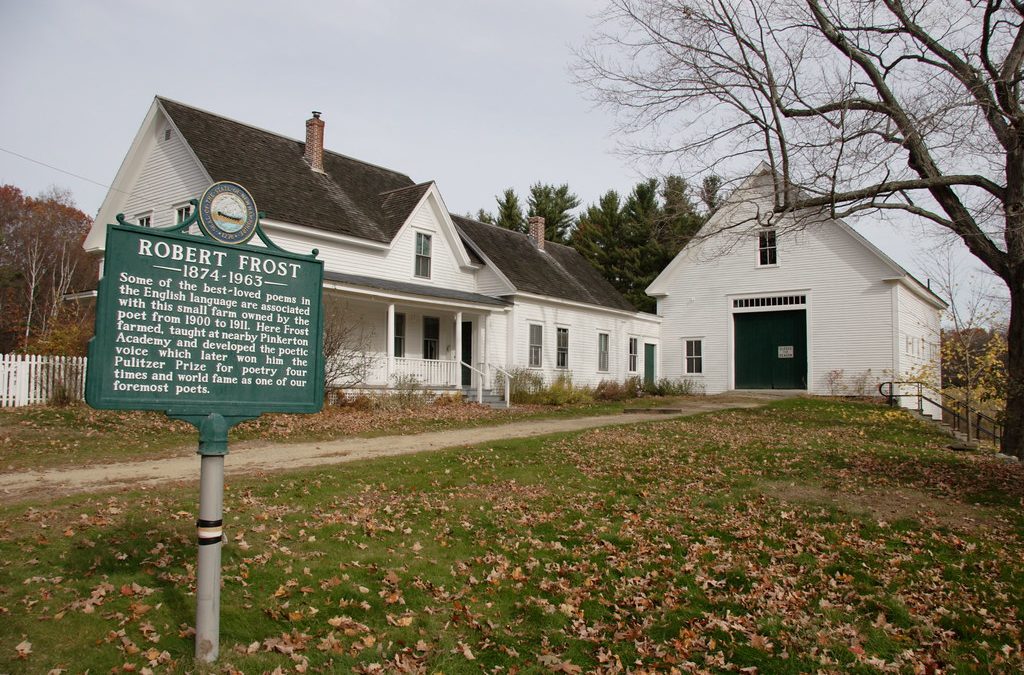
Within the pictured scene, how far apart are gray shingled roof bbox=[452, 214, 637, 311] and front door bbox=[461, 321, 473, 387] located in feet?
7.20

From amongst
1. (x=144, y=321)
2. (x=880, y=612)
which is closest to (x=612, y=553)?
(x=880, y=612)

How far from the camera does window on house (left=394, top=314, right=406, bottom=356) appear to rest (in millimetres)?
23281

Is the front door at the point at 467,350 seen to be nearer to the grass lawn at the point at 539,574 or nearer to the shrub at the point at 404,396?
the shrub at the point at 404,396

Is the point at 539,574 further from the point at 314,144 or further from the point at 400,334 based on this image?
the point at 314,144

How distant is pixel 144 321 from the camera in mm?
4551

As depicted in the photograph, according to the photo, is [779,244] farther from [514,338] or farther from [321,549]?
[321,549]

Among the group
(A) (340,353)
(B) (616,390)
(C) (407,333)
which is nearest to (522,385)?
(C) (407,333)

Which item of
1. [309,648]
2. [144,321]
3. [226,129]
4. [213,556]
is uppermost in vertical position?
[226,129]

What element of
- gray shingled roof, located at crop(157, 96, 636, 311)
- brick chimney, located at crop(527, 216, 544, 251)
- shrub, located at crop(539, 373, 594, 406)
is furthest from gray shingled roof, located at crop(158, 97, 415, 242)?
brick chimney, located at crop(527, 216, 544, 251)

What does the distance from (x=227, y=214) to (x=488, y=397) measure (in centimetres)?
1849

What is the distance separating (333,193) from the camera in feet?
75.3

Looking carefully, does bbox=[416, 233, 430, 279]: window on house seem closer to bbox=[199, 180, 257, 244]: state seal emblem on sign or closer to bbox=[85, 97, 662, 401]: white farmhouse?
bbox=[85, 97, 662, 401]: white farmhouse

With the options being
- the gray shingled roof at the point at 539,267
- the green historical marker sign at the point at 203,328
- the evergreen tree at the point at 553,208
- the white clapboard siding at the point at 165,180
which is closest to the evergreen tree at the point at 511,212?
the evergreen tree at the point at 553,208

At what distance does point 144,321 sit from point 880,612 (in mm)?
5674
